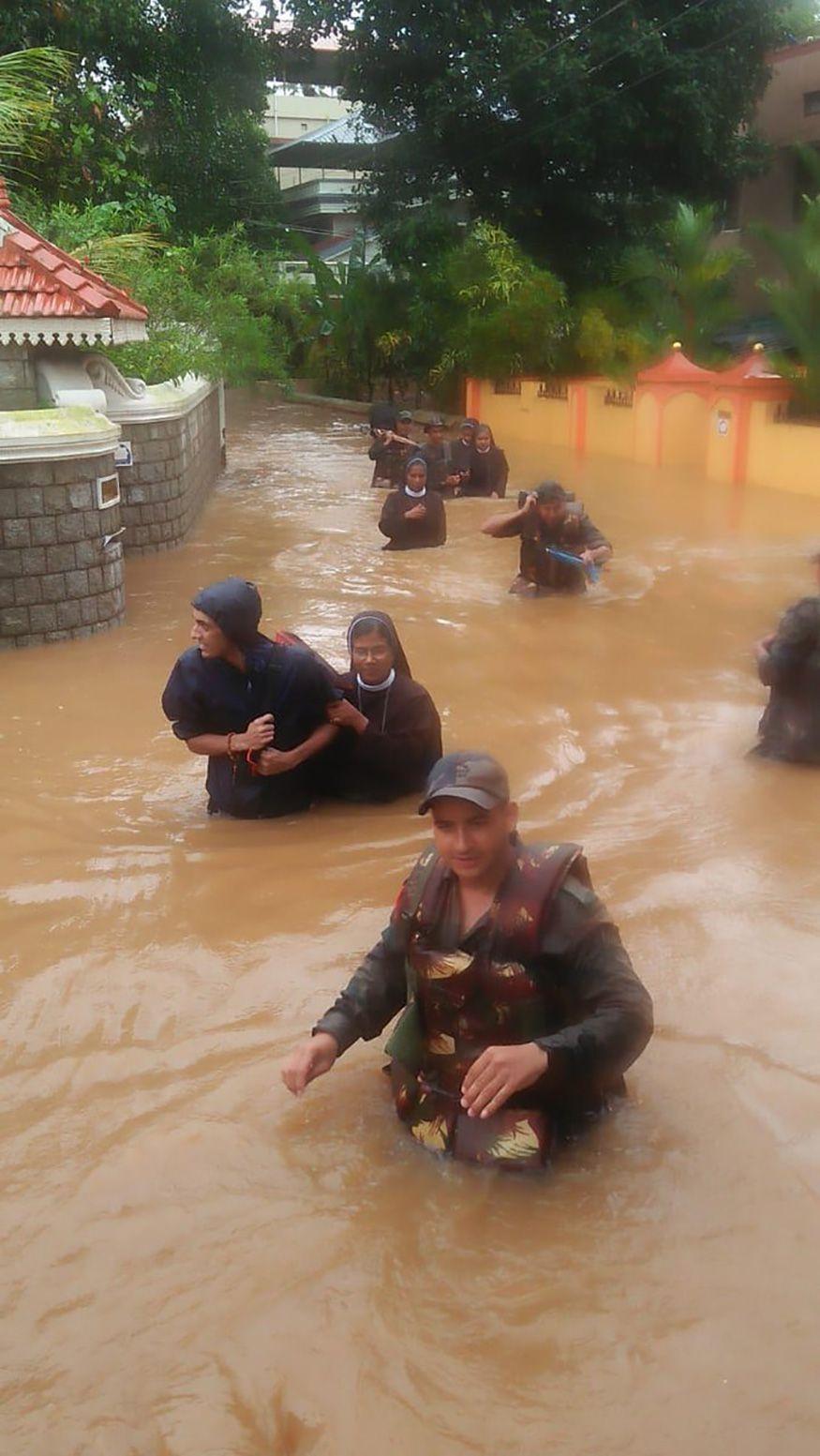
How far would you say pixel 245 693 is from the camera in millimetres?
5594

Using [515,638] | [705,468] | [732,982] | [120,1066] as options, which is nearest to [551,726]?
[515,638]

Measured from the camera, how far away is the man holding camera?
33.4 feet

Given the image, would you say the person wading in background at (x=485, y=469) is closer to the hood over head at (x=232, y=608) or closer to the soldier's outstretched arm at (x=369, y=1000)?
the hood over head at (x=232, y=608)

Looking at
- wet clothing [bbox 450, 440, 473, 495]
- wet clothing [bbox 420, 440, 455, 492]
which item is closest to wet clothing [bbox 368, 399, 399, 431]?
wet clothing [bbox 420, 440, 455, 492]

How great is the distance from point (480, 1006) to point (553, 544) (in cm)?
753

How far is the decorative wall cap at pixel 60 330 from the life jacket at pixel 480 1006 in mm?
7437

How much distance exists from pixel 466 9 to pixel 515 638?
18124mm

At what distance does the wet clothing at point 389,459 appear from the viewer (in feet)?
51.8

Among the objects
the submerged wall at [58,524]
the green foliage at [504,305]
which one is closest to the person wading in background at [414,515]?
the submerged wall at [58,524]

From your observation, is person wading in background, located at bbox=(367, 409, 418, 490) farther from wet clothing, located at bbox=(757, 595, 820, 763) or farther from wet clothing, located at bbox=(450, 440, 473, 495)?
wet clothing, located at bbox=(757, 595, 820, 763)

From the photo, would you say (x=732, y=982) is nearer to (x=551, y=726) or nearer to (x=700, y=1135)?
(x=700, y=1135)

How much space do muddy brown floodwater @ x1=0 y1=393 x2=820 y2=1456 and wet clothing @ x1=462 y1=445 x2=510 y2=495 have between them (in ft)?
25.6

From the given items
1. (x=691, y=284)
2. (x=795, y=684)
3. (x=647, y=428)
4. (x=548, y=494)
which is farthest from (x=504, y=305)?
(x=795, y=684)

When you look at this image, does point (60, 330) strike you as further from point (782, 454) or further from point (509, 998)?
point (782, 454)
